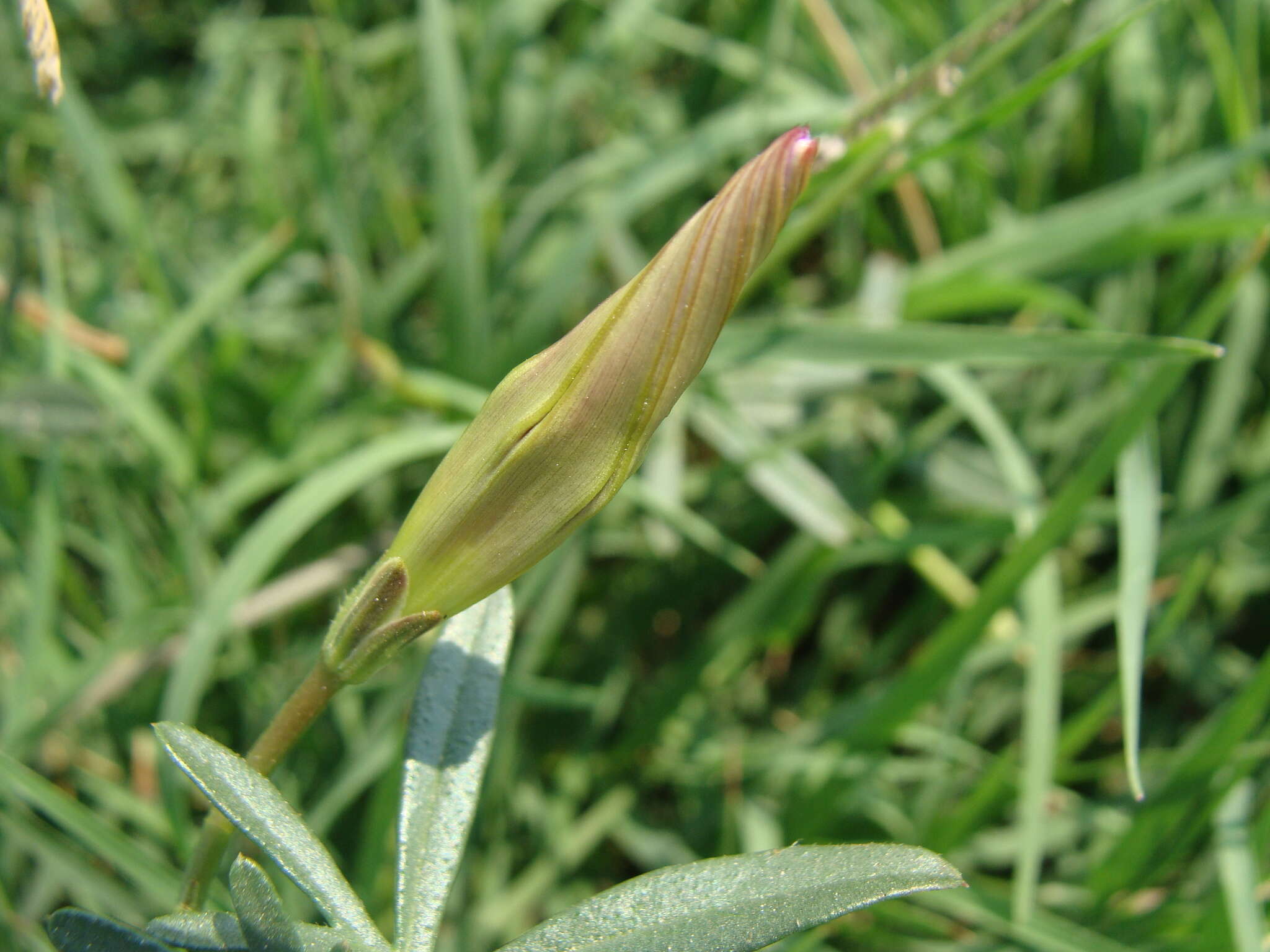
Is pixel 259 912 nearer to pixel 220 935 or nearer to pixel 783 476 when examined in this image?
pixel 220 935

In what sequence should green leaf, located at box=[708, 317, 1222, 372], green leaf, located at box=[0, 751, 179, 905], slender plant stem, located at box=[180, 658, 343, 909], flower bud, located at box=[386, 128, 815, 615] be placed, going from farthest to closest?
green leaf, located at box=[708, 317, 1222, 372] < green leaf, located at box=[0, 751, 179, 905] < slender plant stem, located at box=[180, 658, 343, 909] < flower bud, located at box=[386, 128, 815, 615]

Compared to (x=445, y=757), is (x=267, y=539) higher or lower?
higher

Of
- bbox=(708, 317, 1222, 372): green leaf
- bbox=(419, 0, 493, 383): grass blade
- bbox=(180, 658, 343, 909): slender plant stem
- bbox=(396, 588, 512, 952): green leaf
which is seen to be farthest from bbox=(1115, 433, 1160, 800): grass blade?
bbox=(419, 0, 493, 383): grass blade

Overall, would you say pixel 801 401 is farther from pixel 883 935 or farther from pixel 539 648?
pixel 883 935

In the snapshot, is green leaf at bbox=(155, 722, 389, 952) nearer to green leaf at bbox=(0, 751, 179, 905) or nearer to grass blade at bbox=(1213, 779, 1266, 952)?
green leaf at bbox=(0, 751, 179, 905)

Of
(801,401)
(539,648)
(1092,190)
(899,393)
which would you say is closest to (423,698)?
(539,648)

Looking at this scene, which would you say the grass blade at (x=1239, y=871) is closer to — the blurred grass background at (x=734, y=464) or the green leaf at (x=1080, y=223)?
the blurred grass background at (x=734, y=464)

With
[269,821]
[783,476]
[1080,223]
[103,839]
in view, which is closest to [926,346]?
[783,476]
